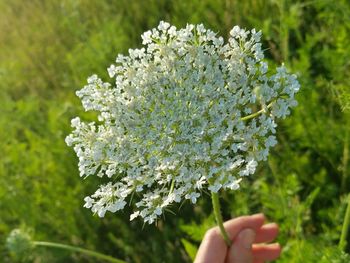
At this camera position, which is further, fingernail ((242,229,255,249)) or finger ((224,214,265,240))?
finger ((224,214,265,240))

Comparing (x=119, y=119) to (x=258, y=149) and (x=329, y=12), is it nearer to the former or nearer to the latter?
(x=258, y=149)

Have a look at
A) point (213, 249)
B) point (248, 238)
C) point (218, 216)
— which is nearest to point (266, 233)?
point (248, 238)

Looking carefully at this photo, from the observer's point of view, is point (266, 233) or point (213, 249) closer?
point (213, 249)

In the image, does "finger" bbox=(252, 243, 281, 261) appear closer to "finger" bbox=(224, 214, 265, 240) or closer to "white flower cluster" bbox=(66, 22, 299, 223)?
"finger" bbox=(224, 214, 265, 240)

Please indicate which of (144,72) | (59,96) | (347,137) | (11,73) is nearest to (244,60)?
(144,72)

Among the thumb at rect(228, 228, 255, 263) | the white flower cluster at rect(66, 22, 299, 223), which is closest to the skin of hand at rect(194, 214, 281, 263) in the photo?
the thumb at rect(228, 228, 255, 263)

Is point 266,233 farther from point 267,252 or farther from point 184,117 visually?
point 184,117

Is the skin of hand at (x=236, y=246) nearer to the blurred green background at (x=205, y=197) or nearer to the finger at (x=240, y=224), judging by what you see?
the finger at (x=240, y=224)
